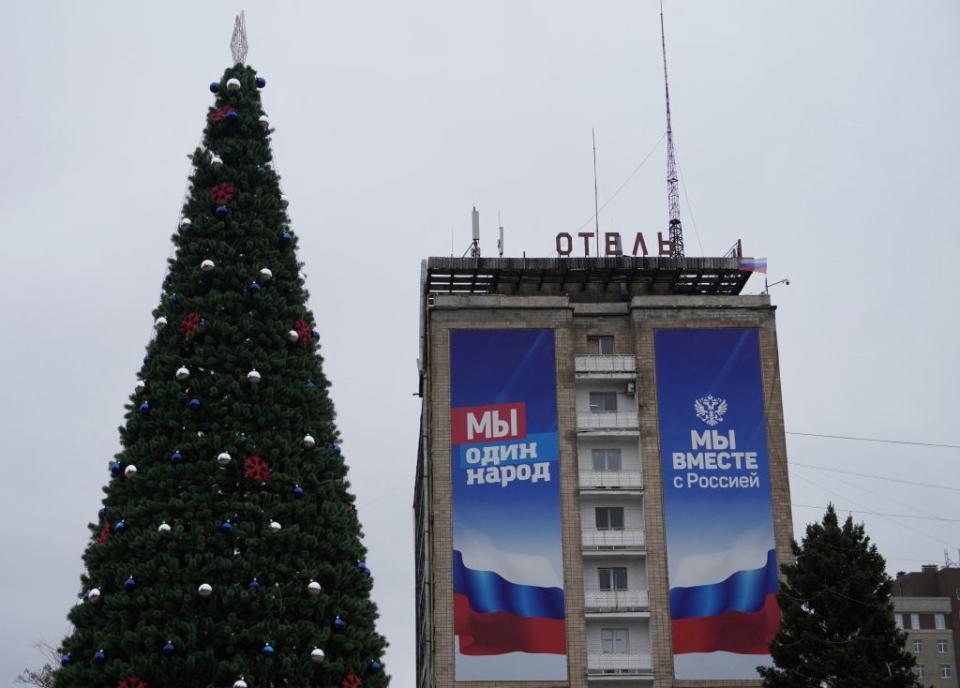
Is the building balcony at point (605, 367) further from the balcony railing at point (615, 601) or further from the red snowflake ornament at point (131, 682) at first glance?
the red snowflake ornament at point (131, 682)

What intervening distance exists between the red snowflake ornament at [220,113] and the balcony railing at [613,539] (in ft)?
174

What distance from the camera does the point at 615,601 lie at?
7844cm

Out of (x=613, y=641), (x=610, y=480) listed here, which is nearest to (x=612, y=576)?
(x=613, y=641)

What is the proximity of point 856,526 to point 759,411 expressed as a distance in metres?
31.3

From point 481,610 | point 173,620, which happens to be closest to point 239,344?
point 173,620

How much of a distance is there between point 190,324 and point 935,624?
114 meters

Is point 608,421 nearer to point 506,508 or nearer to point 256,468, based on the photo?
point 506,508

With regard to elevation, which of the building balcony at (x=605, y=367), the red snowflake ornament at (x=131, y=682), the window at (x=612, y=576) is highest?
the building balcony at (x=605, y=367)

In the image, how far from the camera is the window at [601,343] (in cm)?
8444

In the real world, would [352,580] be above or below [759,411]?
below

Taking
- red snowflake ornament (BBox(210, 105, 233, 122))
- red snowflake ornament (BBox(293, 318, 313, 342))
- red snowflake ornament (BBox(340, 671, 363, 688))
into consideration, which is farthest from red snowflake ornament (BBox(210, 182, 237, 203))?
red snowflake ornament (BBox(340, 671, 363, 688))

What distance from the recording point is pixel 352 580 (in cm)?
2697

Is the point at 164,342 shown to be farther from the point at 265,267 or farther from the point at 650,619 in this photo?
the point at 650,619

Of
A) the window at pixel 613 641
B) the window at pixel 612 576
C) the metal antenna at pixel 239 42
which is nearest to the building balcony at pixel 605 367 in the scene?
the window at pixel 612 576
